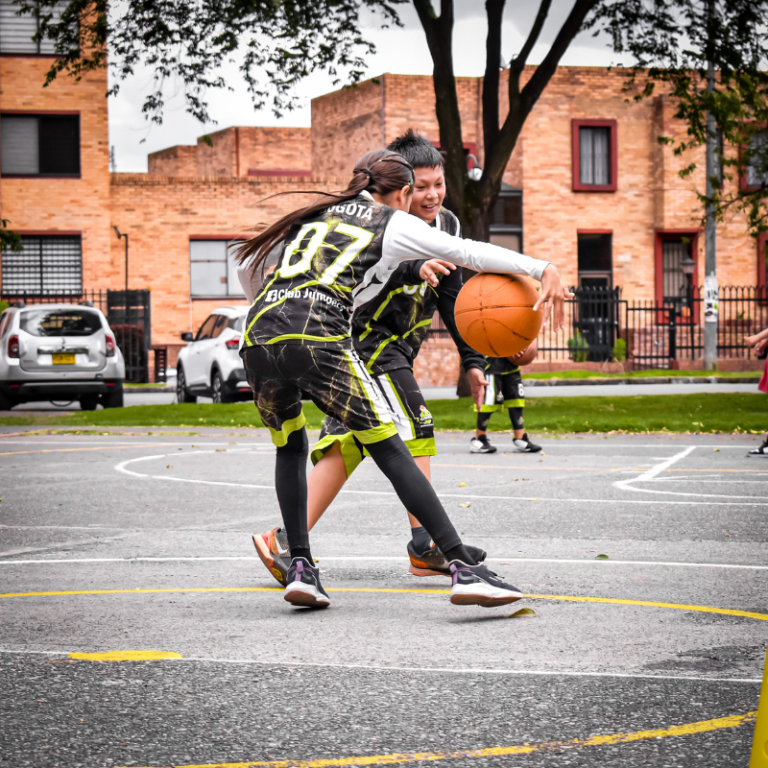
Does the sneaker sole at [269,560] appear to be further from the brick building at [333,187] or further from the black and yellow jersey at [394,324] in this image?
the brick building at [333,187]

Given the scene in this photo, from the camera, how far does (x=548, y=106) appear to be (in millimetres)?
41094

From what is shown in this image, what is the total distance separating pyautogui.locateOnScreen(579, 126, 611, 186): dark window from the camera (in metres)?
41.6

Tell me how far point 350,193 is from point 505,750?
8.58 ft

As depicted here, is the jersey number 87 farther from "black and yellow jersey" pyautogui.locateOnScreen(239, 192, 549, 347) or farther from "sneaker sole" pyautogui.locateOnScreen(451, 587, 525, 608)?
"sneaker sole" pyautogui.locateOnScreen(451, 587, 525, 608)

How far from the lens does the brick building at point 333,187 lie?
37281 mm

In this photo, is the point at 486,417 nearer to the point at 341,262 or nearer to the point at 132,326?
the point at 341,262

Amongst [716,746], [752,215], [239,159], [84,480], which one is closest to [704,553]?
[716,746]

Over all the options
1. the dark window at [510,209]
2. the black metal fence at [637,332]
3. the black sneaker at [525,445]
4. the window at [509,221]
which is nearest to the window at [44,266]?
the black metal fence at [637,332]

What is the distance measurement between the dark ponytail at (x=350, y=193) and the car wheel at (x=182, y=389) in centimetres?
1752

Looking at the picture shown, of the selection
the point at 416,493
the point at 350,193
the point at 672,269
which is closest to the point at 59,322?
the point at 350,193

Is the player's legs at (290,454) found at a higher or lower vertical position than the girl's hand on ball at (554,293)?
lower

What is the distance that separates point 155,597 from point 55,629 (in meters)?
0.72

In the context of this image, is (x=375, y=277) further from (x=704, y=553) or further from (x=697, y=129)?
(x=697, y=129)

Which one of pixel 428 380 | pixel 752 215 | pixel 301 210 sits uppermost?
pixel 752 215
